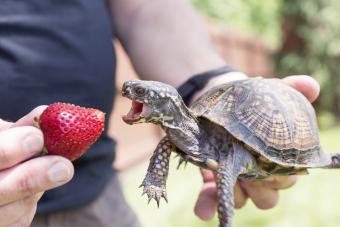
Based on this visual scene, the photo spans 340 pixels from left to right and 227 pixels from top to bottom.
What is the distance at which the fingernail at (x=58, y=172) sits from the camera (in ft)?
3.57

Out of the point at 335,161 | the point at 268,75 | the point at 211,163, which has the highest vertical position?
the point at 211,163

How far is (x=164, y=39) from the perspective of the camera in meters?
1.92

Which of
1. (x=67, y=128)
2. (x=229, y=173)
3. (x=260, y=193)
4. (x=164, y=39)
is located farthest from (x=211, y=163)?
(x=164, y=39)

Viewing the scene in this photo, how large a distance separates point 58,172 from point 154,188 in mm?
215

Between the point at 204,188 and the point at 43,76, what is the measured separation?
54 centimetres

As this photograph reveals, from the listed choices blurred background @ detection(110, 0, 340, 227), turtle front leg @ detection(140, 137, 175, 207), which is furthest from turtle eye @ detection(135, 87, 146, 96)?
blurred background @ detection(110, 0, 340, 227)

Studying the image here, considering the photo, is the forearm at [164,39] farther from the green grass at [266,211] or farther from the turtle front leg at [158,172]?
the green grass at [266,211]

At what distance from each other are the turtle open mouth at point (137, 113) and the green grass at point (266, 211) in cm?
203

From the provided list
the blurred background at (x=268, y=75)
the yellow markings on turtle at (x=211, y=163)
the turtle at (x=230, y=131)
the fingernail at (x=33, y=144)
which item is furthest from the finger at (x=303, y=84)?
the blurred background at (x=268, y=75)

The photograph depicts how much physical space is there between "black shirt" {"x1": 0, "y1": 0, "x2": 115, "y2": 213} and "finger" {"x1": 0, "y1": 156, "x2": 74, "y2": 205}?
0.48 m

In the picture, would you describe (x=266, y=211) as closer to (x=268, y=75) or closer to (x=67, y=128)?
(x=67, y=128)

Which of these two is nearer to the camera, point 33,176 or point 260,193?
point 33,176

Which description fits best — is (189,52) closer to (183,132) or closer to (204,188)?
(204,188)

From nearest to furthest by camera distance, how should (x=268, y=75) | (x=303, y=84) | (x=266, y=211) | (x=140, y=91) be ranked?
(x=140, y=91) → (x=303, y=84) → (x=266, y=211) → (x=268, y=75)
